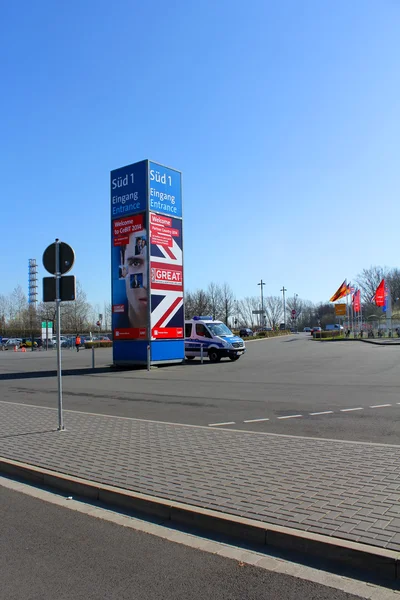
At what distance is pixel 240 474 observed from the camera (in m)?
5.92

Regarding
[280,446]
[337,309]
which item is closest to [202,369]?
[280,446]

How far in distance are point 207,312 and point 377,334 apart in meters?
38.4

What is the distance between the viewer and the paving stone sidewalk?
4574 millimetres

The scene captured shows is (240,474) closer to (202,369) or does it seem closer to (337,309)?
(202,369)

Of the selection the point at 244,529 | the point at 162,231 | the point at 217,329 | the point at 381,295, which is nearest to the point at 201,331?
the point at 217,329

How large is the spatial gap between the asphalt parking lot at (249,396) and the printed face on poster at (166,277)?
226 cm

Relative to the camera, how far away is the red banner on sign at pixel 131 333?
23750mm

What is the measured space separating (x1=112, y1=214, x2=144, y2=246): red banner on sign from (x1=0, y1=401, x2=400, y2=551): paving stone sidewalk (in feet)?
51.4

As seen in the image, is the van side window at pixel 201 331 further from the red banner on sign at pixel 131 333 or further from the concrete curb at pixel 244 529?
the concrete curb at pixel 244 529

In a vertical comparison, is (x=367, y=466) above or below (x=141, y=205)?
below

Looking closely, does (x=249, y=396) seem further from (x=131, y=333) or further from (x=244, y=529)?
(x=131, y=333)

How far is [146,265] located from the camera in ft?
77.8

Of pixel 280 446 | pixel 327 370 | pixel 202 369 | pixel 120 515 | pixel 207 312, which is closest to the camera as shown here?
pixel 120 515

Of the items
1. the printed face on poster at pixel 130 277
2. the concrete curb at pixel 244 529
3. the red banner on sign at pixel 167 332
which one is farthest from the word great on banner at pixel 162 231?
the concrete curb at pixel 244 529
